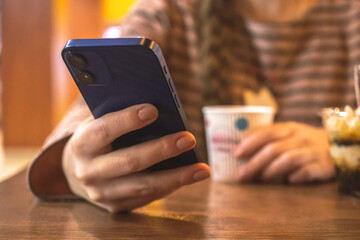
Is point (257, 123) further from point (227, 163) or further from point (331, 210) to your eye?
point (331, 210)

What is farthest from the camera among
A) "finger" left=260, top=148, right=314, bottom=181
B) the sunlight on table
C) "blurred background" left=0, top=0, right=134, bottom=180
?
"blurred background" left=0, top=0, right=134, bottom=180

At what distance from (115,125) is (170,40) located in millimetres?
846

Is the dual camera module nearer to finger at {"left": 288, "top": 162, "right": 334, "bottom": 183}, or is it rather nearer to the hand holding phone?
the hand holding phone

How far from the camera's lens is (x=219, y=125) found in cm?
77

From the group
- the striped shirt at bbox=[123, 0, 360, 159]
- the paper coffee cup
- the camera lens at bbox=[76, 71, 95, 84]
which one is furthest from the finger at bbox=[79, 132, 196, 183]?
the striped shirt at bbox=[123, 0, 360, 159]

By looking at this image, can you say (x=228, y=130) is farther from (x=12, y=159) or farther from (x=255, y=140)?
(x=12, y=159)

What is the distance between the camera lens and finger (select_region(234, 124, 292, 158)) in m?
0.76

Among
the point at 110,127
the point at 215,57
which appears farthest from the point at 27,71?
the point at 110,127

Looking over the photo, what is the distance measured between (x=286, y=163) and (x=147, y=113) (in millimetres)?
429

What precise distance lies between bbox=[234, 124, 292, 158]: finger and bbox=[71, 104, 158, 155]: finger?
0.37 m

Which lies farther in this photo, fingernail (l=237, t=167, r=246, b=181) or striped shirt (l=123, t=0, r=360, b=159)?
striped shirt (l=123, t=0, r=360, b=159)

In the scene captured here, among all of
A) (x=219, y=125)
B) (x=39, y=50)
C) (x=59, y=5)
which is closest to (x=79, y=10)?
(x=59, y=5)

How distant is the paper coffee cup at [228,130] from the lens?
0.76 m

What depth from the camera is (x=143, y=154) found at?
458 millimetres
